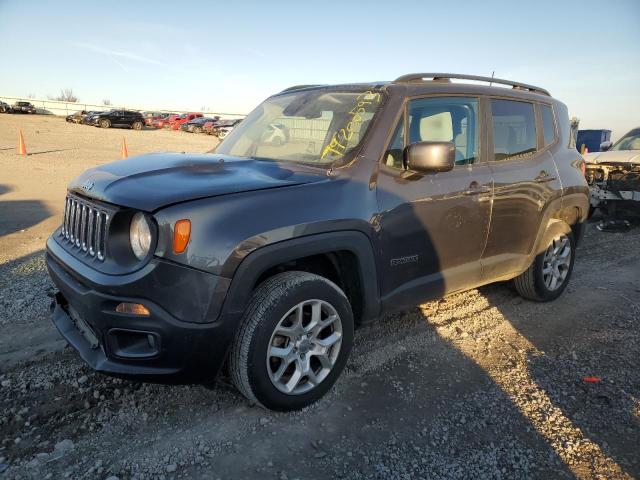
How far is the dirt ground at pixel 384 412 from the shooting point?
2529 mm

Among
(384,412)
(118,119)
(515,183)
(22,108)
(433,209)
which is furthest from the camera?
(22,108)

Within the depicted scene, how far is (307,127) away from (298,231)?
3.89 ft

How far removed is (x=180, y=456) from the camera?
100 inches

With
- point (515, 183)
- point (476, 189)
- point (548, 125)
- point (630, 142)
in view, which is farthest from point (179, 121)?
point (476, 189)

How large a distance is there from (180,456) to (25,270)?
12.1 ft

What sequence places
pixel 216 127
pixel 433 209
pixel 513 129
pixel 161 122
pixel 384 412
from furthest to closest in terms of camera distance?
pixel 161 122, pixel 216 127, pixel 513 129, pixel 433 209, pixel 384 412

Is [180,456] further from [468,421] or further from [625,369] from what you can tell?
[625,369]

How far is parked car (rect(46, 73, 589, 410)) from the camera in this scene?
2.47m

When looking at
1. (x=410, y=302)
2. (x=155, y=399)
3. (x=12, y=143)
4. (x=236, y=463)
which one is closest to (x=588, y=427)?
(x=410, y=302)

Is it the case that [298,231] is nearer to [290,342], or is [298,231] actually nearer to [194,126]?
[290,342]

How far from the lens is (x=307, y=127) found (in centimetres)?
362

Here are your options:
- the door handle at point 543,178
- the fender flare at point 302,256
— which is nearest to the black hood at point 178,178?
the fender flare at point 302,256

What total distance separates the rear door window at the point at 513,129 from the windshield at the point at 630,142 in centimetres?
715

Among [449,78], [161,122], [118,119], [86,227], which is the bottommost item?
[161,122]
